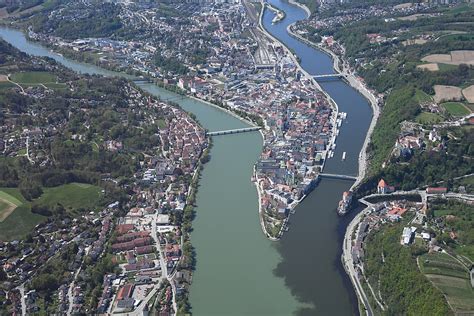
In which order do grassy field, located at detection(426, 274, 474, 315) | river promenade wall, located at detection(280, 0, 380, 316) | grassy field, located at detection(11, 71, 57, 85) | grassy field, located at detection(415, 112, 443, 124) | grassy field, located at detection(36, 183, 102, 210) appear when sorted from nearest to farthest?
grassy field, located at detection(426, 274, 474, 315)
river promenade wall, located at detection(280, 0, 380, 316)
grassy field, located at detection(36, 183, 102, 210)
grassy field, located at detection(415, 112, 443, 124)
grassy field, located at detection(11, 71, 57, 85)

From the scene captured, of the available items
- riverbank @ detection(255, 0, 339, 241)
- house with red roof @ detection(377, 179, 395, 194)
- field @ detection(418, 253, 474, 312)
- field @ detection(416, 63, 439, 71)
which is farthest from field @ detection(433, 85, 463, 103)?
field @ detection(418, 253, 474, 312)

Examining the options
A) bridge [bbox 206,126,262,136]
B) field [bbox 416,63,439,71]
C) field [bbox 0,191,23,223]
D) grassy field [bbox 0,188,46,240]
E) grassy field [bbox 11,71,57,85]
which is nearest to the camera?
grassy field [bbox 0,188,46,240]

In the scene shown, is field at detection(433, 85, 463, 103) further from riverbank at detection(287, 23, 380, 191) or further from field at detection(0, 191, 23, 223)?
field at detection(0, 191, 23, 223)

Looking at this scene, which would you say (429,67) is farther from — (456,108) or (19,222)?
(19,222)

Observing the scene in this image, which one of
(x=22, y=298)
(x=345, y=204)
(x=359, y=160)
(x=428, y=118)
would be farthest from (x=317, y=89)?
(x=22, y=298)

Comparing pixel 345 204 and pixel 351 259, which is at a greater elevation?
pixel 345 204

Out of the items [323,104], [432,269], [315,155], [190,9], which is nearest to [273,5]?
[190,9]
